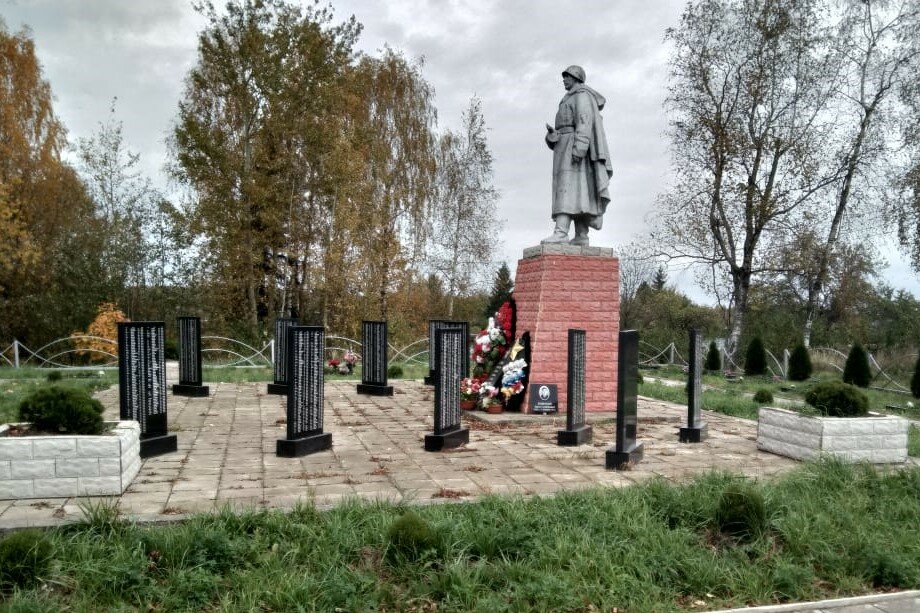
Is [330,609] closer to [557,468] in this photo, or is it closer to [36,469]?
[36,469]

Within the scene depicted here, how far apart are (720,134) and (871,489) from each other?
1634 centimetres

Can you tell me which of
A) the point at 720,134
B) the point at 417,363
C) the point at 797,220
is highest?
the point at 720,134

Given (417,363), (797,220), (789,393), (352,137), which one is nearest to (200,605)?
(789,393)

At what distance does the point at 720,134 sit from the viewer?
1933 cm

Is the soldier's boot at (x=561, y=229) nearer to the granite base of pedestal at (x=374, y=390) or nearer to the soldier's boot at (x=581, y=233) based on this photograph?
the soldier's boot at (x=581, y=233)

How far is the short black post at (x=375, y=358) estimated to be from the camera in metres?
10.9

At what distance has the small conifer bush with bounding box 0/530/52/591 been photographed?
3.12 metres

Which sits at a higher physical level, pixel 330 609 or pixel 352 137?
pixel 352 137

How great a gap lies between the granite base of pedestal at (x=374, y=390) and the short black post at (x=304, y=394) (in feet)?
14.3

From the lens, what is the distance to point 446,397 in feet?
21.6

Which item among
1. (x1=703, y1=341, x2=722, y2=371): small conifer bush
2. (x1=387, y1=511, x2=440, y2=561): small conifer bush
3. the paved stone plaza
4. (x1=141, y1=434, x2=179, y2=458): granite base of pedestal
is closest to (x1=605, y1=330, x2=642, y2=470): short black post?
the paved stone plaza

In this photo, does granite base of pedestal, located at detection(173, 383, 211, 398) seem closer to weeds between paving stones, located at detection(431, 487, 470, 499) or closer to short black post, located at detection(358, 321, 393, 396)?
short black post, located at detection(358, 321, 393, 396)

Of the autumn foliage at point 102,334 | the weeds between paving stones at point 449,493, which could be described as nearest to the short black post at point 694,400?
the weeds between paving stones at point 449,493

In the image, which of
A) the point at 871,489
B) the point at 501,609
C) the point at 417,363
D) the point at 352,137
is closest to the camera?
the point at 501,609
